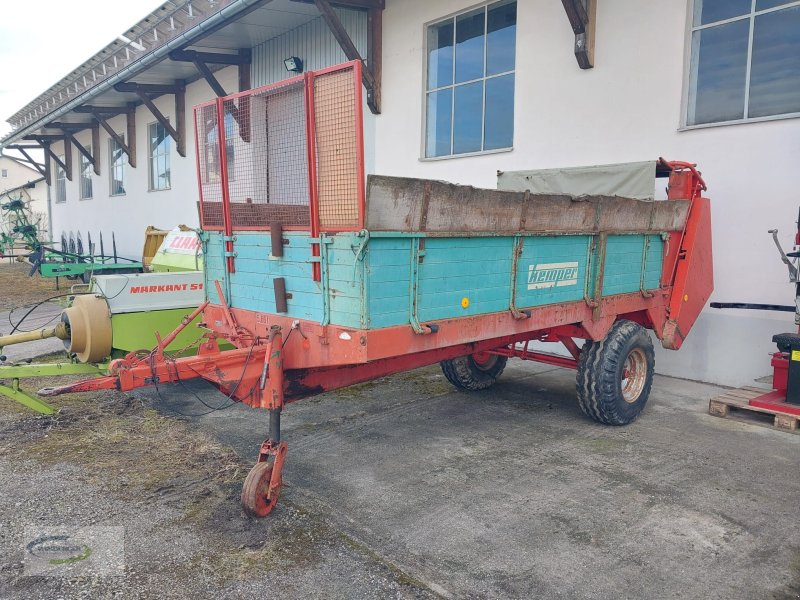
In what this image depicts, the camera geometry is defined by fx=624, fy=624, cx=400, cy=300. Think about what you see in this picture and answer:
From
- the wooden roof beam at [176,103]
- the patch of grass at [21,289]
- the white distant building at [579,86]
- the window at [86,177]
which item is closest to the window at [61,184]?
the window at [86,177]

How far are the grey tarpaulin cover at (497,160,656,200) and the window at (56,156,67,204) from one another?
26.3 metres

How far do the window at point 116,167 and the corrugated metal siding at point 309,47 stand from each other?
31.5 ft

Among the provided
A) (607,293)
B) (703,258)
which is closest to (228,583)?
(607,293)

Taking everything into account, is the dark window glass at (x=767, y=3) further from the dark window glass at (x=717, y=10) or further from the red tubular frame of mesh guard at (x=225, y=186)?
the red tubular frame of mesh guard at (x=225, y=186)

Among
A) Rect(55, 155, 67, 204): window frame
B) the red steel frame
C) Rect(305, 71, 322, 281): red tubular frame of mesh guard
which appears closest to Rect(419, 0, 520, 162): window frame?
the red steel frame

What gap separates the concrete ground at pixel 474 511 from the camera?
3.25 meters

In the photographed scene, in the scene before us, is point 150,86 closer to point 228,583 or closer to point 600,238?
point 600,238

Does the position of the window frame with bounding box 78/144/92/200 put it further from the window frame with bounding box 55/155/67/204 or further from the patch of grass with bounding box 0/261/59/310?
the patch of grass with bounding box 0/261/59/310

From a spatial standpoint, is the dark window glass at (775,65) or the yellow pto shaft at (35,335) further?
the dark window glass at (775,65)

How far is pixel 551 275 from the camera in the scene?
499 centimetres

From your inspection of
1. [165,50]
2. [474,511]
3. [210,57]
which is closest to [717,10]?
[474,511]

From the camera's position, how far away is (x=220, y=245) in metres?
4.88

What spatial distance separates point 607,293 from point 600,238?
529 millimetres

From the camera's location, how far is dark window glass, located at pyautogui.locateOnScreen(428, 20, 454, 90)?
10.2 meters
